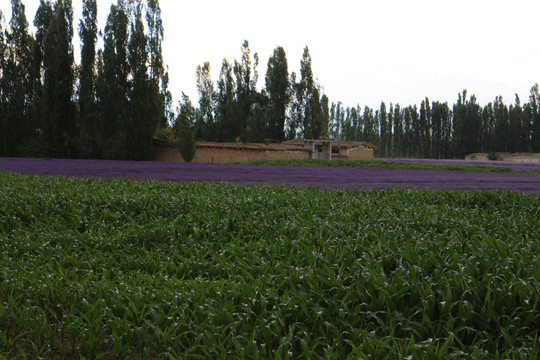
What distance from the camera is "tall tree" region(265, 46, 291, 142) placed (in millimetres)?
52647

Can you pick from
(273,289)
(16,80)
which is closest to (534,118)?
(16,80)

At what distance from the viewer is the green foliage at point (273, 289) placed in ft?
10.3

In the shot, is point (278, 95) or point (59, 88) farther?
point (278, 95)

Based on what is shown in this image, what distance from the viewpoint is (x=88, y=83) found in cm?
3447

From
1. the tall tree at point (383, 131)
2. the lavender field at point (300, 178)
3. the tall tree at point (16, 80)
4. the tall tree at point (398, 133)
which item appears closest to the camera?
the lavender field at point (300, 178)

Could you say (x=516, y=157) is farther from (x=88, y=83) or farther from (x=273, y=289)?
(x=273, y=289)

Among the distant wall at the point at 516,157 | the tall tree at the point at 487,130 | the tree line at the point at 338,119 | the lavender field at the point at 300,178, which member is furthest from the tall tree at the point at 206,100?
the tall tree at the point at 487,130

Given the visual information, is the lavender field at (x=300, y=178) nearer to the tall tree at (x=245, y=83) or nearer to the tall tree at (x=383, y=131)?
the tall tree at (x=245, y=83)

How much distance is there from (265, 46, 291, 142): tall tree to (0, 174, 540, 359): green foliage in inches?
1841

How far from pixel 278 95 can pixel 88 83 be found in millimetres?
24289

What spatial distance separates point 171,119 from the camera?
4894 cm

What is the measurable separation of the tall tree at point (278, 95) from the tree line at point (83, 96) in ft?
67.8

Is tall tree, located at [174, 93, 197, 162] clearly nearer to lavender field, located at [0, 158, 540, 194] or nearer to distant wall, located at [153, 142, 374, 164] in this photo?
distant wall, located at [153, 142, 374, 164]

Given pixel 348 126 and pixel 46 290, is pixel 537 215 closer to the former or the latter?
pixel 46 290
